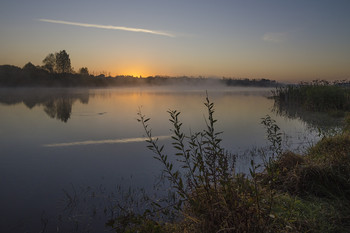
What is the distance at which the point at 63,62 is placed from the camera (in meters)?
81.5

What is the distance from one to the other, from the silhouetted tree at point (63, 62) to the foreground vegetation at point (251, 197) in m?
86.7

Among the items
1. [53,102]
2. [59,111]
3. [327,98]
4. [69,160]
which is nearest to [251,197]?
[69,160]

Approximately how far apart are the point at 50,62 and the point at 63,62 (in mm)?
4047

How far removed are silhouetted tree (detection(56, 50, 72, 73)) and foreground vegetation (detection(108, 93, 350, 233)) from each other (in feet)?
285

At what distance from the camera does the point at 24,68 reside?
8150 cm

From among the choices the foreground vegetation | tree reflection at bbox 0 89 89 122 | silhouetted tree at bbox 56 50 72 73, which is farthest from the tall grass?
silhouetted tree at bbox 56 50 72 73

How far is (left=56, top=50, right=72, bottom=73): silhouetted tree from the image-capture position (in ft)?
267

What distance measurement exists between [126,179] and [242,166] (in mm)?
3508

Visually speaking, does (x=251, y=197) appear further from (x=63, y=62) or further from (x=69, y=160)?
(x=63, y=62)

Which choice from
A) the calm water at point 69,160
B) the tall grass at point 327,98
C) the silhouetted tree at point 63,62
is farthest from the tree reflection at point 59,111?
the silhouetted tree at point 63,62

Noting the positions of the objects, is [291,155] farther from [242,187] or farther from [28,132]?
[28,132]

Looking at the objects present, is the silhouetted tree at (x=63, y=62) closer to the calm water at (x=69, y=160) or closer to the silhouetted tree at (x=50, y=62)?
the silhouetted tree at (x=50, y=62)

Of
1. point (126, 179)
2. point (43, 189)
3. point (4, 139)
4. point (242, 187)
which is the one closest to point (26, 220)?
point (43, 189)

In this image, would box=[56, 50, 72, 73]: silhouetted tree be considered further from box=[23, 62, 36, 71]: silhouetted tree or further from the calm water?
the calm water
